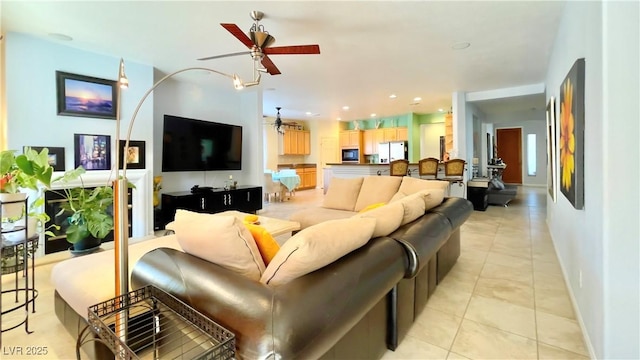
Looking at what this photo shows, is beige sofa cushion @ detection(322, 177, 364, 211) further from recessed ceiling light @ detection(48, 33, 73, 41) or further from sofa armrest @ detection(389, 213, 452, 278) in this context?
recessed ceiling light @ detection(48, 33, 73, 41)

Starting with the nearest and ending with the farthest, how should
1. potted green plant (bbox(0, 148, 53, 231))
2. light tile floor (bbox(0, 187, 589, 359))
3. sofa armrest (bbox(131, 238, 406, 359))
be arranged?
sofa armrest (bbox(131, 238, 406, 359))
light tile floor (bbox(0, 187, 589, 359))
potted green plant (bbox(0, 148, 53, 231))

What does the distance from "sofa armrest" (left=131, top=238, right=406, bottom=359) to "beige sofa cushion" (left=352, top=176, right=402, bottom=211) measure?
7.35 feet

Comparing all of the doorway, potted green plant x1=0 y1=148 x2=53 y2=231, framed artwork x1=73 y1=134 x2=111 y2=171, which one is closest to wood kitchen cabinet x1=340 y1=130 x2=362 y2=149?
the doorway

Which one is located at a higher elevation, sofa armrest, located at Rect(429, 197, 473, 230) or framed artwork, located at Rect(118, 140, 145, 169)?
framed artwork, located at Rect(118, 140, 145, 169)

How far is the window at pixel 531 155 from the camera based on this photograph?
10.6m

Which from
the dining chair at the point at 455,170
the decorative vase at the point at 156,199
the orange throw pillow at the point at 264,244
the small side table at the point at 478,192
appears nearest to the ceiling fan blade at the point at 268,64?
the orange throw pillow at the point at 264,244

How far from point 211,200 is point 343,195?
2.51 m

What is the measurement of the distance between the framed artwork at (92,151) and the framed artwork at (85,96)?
29cm

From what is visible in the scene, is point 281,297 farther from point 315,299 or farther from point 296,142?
point 296,142

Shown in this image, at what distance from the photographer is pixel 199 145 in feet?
16.9

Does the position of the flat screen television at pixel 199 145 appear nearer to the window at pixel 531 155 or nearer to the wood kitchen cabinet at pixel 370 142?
the wood kitchen cabinet at pixel 370 142

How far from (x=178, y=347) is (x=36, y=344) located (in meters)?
1.47

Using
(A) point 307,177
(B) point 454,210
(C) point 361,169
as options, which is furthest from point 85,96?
(A) point 307,177

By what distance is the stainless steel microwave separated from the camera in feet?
33.8
